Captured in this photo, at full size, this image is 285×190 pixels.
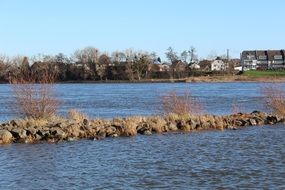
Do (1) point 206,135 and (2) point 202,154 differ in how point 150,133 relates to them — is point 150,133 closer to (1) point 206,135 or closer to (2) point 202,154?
(1) point 206,135

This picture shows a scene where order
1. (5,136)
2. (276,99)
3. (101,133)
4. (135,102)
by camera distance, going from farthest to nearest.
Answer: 1. (135,102)
2. (276,99)
3. (101,133)
4. (5,136)

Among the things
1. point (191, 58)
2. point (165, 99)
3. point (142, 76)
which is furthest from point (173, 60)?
point (165, 99)

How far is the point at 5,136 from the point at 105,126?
17.4 feet

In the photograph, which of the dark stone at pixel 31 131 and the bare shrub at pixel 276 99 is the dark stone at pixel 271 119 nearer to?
the bare shrub at pixel 276 99

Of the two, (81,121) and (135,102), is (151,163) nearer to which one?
(81,121)

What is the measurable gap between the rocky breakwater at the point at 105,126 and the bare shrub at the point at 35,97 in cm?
71

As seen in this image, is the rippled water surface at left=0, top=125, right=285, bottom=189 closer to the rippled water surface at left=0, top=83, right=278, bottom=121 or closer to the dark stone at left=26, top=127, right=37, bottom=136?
the dark stone at left=26, top=127, right=37, bottom=136

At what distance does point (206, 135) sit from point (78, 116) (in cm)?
741

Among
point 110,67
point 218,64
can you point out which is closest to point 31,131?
point 110,67

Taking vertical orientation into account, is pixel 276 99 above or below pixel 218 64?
below

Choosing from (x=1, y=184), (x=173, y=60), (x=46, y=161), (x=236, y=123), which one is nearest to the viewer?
(x=1, y=184)

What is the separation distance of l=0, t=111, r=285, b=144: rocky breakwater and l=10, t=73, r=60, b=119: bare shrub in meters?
0.71

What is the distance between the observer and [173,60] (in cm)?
15812

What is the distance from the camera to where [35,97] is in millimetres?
27641
